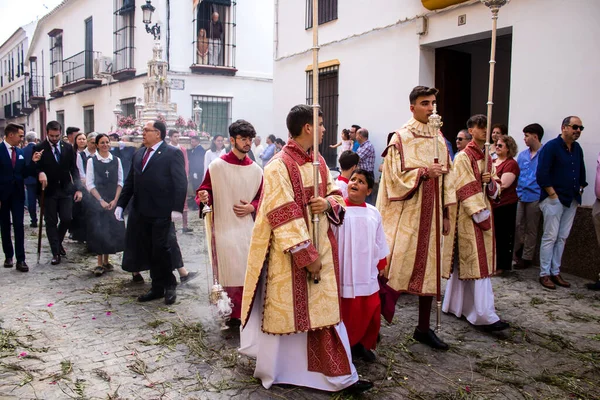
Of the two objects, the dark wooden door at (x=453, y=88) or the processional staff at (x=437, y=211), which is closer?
the processional staff at (x=437, y=211)

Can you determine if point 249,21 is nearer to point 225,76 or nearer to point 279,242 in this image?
point 225,76

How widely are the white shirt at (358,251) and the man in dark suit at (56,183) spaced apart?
4.73 m

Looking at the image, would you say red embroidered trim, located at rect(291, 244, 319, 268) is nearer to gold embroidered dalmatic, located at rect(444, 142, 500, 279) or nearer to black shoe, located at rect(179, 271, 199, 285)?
gold embroidered dalmatic, located at rect(444, 142, 500, 279)

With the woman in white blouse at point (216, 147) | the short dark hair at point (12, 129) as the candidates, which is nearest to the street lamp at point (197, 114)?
the woman in white blouse at point (216, 147)

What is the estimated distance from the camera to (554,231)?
605 cm

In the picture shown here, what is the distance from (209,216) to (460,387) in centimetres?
247

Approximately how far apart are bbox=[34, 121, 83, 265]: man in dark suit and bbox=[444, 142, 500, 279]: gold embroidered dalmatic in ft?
16.7

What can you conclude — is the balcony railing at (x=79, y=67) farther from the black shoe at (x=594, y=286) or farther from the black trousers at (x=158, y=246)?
the black shoe at (x=594, y=286)

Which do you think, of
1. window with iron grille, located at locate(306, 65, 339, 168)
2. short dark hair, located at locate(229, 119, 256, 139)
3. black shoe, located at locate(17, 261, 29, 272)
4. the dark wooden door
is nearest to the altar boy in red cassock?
short dark hair, located at locate(229, 119, 256, 139)

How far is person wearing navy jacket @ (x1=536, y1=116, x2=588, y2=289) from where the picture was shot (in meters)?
5.92

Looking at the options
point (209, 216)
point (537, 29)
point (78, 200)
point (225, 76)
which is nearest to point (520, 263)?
point (537, 29)

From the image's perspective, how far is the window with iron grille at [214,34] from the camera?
16.9m

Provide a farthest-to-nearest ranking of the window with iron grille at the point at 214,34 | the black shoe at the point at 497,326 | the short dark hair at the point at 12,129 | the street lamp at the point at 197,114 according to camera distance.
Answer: the window with iron grille at the point at 214,34, the street lamp at the point at 197,114, the short dark hair at the point at 12,129, the black shoe at the point at 497,326

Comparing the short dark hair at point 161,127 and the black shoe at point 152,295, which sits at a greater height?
Result: the short dark hair at point 161,127
